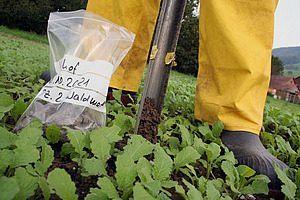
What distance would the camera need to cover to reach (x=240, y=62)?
3.69ft

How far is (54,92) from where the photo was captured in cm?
96

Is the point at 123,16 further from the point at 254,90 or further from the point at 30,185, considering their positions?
the point at 30,185

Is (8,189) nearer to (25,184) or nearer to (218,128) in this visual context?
(25,184)

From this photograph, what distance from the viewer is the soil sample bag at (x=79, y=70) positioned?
90cm

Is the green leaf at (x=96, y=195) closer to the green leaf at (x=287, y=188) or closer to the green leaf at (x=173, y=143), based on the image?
the green leaf at (x=173, y=143)

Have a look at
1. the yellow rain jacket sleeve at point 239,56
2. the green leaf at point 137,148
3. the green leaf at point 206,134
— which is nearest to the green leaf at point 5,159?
the green leaf at point 137,148

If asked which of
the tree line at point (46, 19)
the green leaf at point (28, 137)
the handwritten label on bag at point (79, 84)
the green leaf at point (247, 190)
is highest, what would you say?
the tree line at point (46, 19)

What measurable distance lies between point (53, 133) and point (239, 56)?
0.96 meters

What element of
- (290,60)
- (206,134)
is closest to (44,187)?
(206,134)

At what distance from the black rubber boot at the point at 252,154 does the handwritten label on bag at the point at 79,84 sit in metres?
0.68

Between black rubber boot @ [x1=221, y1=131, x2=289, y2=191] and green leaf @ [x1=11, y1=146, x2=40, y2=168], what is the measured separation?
33.7 inches

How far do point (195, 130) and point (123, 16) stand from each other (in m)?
0.88

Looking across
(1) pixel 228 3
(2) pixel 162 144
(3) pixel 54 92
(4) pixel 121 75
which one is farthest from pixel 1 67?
(1) pixel 228 3

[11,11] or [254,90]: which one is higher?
[11,11]
